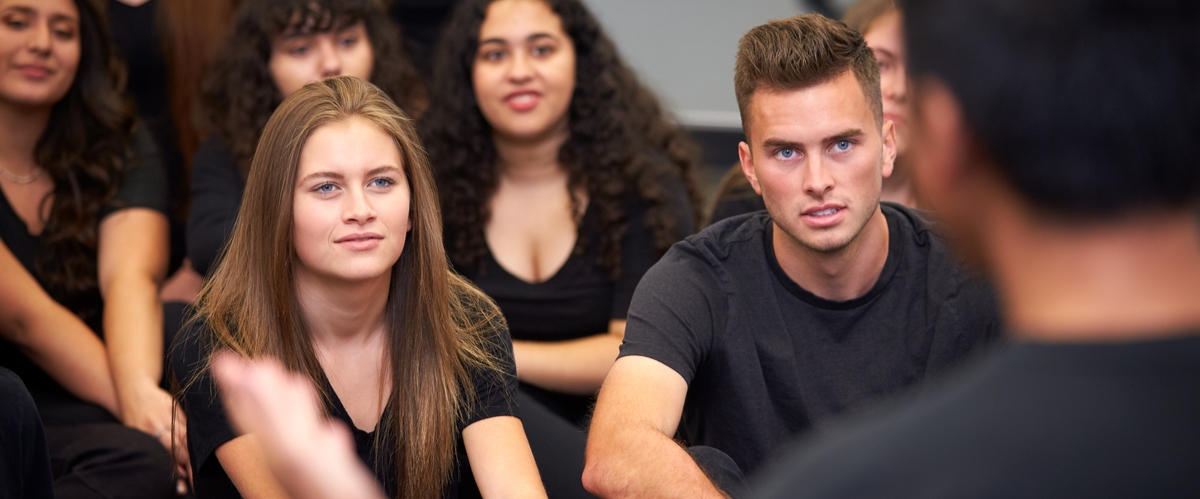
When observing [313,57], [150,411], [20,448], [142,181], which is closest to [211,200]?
[142,181]

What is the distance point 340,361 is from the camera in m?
1.68

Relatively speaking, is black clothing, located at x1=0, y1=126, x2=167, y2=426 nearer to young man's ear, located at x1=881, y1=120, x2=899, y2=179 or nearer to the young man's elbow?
the young man's elbow

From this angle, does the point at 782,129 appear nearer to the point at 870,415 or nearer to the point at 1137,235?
the point at 870,415

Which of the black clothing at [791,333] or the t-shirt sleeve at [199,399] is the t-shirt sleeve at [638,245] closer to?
the black clothing at [791,333]

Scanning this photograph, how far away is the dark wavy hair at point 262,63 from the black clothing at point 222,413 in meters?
0.86

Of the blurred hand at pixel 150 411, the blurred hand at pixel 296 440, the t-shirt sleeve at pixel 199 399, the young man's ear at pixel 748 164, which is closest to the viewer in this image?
the blurred hand at pixel 296 440

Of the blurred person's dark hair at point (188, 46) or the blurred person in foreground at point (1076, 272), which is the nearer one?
the blurred person in foreground at point (1076, 272)

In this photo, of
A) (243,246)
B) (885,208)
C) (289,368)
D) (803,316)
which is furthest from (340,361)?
(885,208)

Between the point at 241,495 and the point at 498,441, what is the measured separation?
37cm

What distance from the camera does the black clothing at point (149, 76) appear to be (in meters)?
2.62

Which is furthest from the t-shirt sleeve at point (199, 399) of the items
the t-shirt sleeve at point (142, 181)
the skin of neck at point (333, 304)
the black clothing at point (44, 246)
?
the t-shirt sleeve at point (142, 181)

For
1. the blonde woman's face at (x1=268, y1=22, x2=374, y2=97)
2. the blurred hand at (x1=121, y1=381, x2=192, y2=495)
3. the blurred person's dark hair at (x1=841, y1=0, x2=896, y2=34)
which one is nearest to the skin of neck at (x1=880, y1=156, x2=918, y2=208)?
the blurred person's dark hair at (x1=841, y1=0, x2=896, y2=34)

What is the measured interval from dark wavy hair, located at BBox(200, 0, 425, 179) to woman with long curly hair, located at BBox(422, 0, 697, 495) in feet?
0.41

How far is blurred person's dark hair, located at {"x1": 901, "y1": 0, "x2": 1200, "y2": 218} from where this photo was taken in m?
0.59
